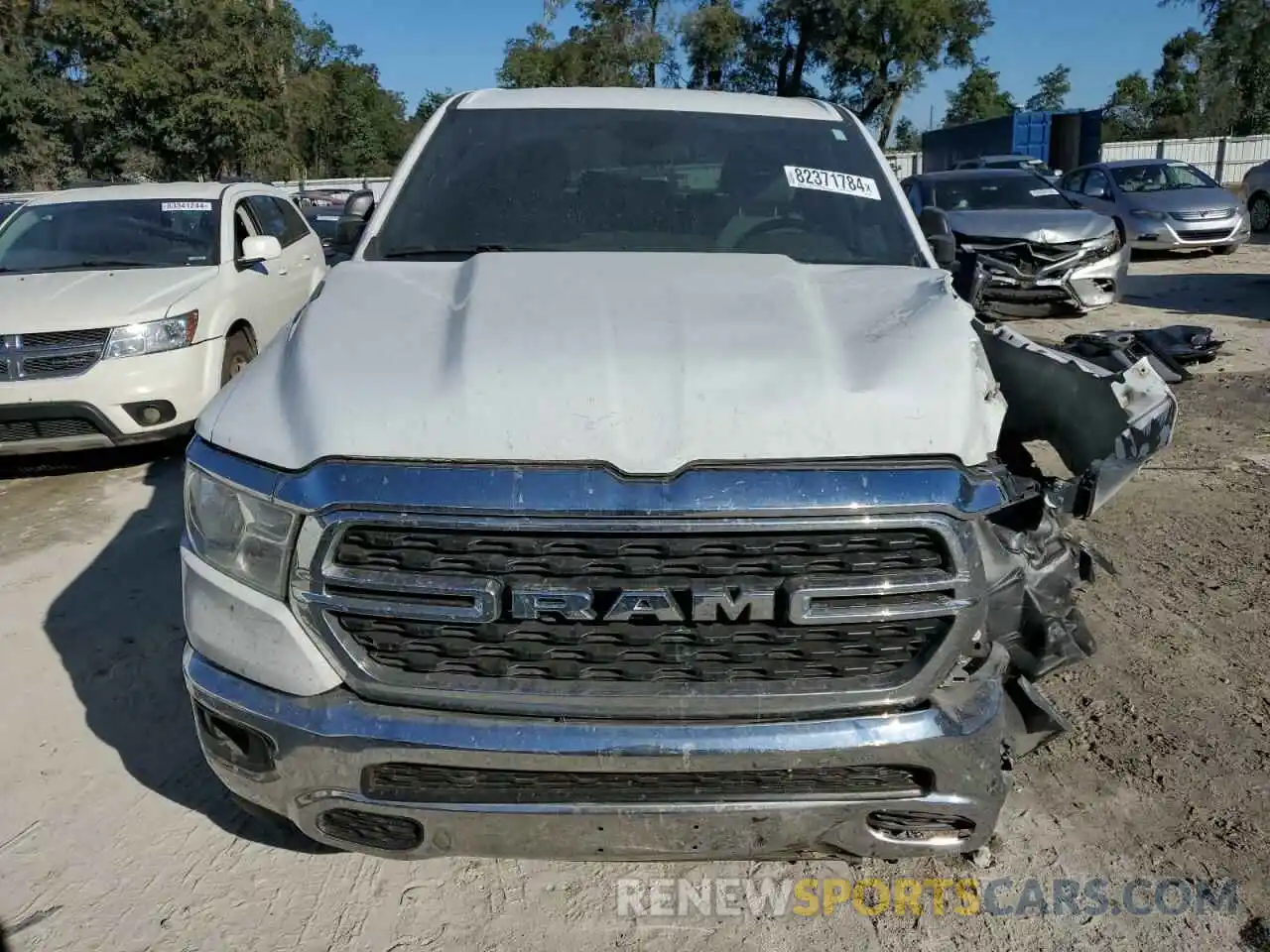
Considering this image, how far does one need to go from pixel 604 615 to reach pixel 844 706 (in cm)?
55

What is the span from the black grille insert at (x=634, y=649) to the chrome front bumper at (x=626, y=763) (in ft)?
0.33

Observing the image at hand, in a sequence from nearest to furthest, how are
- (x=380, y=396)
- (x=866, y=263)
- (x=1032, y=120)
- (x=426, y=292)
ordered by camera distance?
1. (x=380, y=396)
2. (x=426, y=292)
3. (x=866, y=263)
4. (x=1032, y=120)

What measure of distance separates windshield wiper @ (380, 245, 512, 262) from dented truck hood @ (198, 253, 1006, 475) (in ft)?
1.76

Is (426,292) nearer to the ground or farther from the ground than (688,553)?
farther from the ground

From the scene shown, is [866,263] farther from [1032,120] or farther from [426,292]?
[1032,120]

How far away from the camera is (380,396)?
2.22m

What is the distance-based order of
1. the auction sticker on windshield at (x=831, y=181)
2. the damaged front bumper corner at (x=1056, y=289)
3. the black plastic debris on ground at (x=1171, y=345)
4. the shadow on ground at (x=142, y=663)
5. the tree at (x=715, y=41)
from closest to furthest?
the shadow on ground at (x=142, y=663) → the auction sticker on windshield at (x=831, y=181) → the black plastic debris on ground at (x=1171, y=345) → the damaged front bumper corner at (x=1056, y=289) → the tree at (x=715, y=41)

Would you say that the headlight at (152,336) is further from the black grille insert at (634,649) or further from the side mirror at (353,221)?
the black grille insert at (634,649)

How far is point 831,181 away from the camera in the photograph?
11.8 feet

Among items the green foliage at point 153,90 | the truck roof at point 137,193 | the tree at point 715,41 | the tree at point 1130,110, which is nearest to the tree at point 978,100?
the tree at point 1130,110

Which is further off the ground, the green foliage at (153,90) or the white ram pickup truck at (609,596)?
the green foliage at (153,90)

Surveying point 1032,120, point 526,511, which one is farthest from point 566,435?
point 1032,120

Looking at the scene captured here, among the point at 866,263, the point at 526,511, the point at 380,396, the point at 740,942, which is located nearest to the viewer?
the point at 526,511

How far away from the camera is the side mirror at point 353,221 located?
3.81 meters
